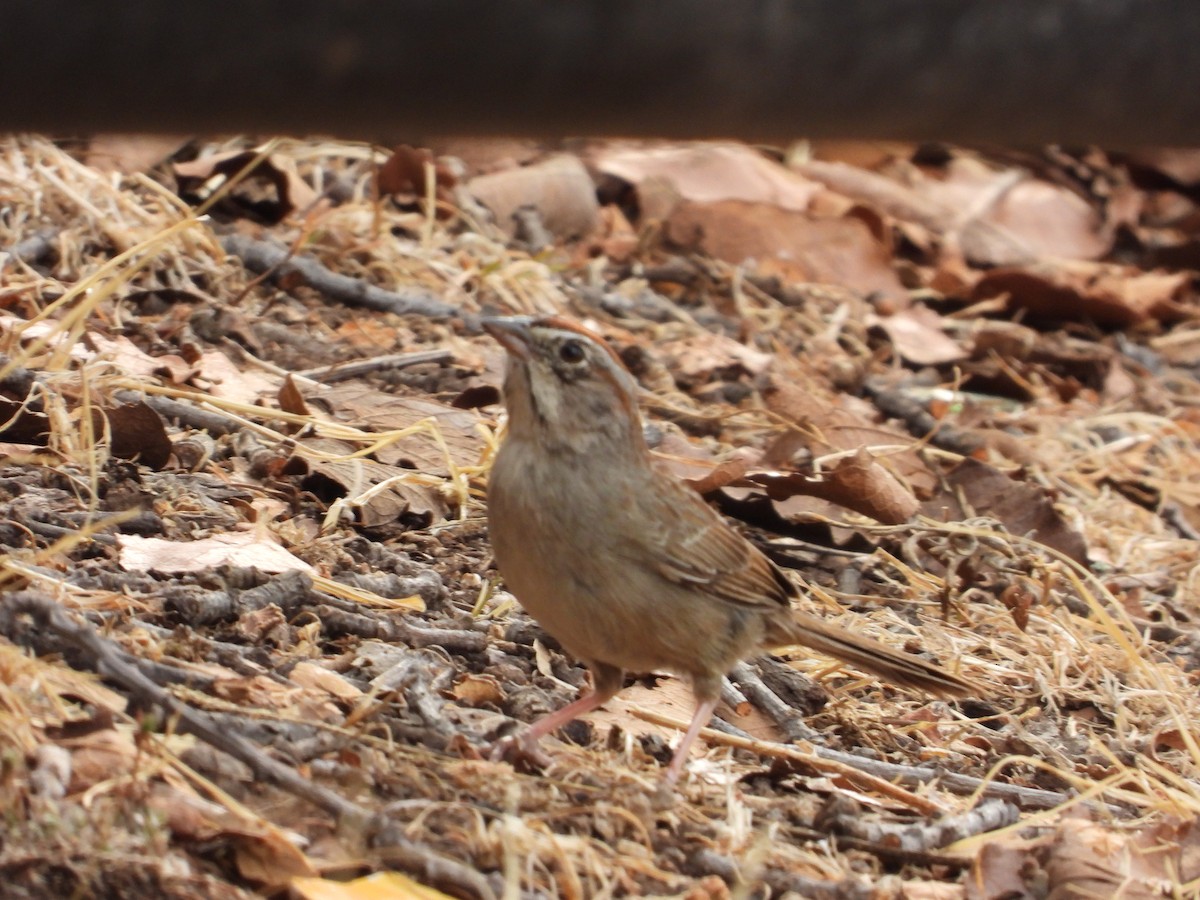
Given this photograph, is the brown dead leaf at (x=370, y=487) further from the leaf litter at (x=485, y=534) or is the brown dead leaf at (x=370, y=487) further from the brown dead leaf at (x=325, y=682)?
the brown dead leaf at (x=325, y=682)

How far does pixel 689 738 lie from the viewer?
3814 millimetres

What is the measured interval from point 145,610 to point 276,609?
0.33 meters

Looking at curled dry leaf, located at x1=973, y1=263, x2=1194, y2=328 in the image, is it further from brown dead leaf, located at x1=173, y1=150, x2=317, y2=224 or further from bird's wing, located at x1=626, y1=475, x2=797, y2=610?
bird's wing, located at x1=626, y1=475, x2=797, y2=610

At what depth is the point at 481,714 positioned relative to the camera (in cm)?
383

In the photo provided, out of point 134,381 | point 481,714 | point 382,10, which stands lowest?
point 481,714

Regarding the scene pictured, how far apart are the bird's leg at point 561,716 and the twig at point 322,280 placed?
8.80ft

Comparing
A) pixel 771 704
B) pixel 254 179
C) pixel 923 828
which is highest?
pixel 254 179

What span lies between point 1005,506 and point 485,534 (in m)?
2.20

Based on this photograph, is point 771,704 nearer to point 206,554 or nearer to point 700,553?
point 700,553

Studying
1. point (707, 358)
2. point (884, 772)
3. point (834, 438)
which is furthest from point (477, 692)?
point (707, 358)

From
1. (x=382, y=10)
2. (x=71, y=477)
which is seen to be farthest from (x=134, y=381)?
(x=382, y=10)

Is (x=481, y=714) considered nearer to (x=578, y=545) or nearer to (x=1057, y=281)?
(x=578, y=545)

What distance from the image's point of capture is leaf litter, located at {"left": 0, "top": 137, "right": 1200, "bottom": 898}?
3.01 metres

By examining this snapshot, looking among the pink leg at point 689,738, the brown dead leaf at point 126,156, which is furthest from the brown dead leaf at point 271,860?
the brown dead leaf at point 126,156
